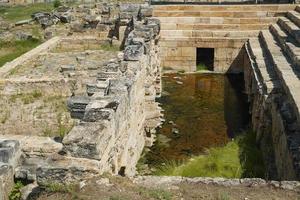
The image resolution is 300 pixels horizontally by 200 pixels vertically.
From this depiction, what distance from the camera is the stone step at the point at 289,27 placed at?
12284 mm

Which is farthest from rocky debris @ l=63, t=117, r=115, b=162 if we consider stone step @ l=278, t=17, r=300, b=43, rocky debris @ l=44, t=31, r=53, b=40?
rocky debris @ l=44, t=31, r=53, b=40

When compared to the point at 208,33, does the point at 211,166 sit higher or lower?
lower

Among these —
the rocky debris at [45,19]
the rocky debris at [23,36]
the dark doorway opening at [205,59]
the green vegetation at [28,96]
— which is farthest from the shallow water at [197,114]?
the rocky debris at [45,19]

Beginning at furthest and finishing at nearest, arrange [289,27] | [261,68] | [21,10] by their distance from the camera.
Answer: [21,10] < [289,27] < [261,68]

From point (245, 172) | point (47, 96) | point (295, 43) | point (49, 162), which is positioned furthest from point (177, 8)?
point (49, 162)

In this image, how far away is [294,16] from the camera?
48.6 feet

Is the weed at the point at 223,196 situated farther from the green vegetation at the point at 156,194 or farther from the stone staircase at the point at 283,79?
the stone staircase at the point at 283,79

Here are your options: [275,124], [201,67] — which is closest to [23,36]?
[201,67]

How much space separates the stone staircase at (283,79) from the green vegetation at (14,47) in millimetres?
8807

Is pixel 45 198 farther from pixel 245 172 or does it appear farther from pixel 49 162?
pixel 245 172

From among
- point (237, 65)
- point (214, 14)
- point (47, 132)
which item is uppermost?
point (214, 14)

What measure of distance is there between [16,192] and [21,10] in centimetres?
2459

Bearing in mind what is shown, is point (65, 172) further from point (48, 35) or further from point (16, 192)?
point (48, 35)

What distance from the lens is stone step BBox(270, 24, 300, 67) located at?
34.3 ft
